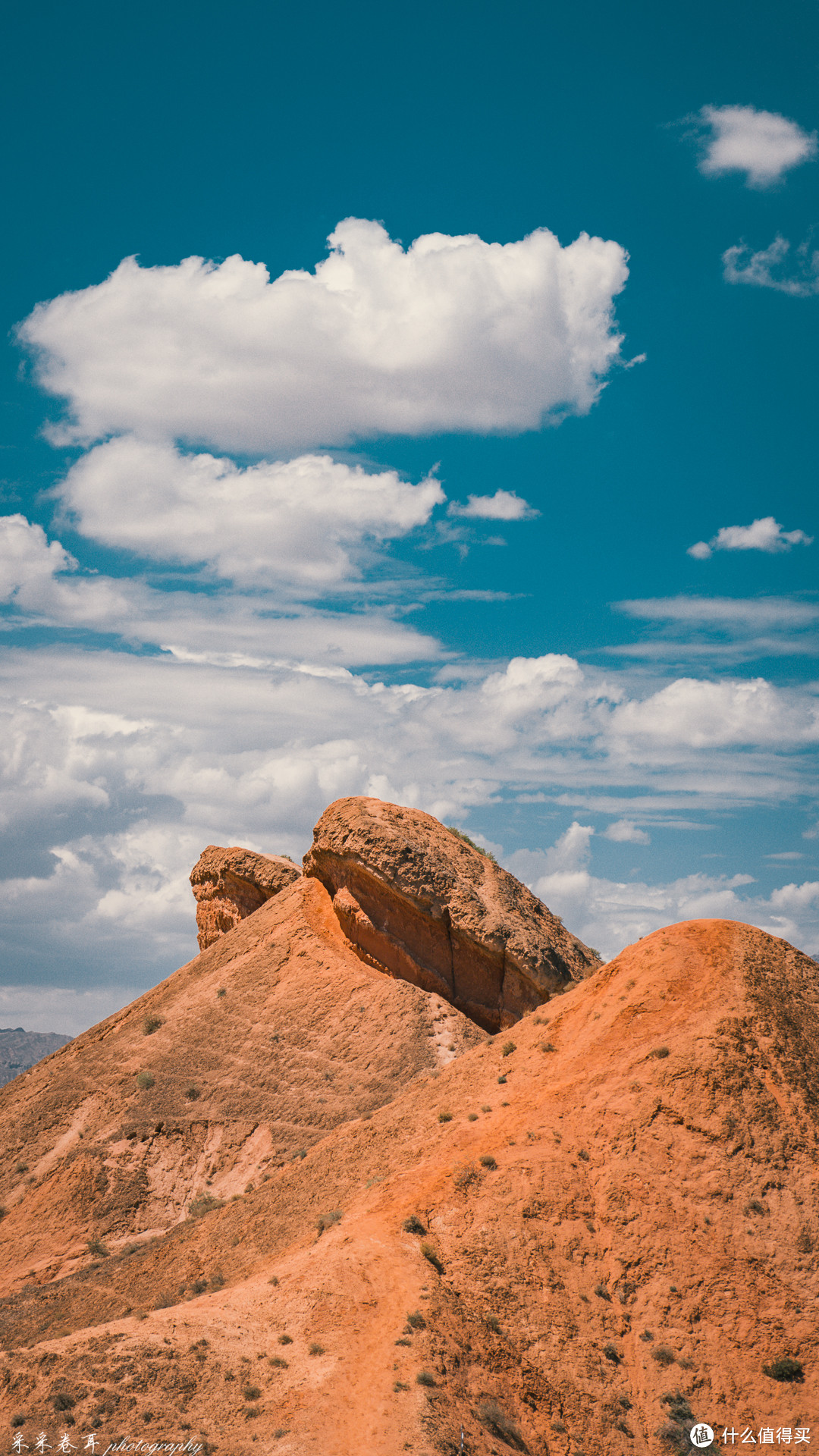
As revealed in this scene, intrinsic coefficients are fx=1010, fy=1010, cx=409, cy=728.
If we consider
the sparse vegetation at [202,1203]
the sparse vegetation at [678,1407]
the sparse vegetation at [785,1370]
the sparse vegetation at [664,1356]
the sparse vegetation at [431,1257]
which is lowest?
the sparse vegetation at [678,1407]

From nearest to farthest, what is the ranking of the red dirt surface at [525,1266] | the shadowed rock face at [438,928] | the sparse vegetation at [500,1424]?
the sparse vegetation at [500,1424]
the red dirt surface at [525,1266]
the shadowed rock face at [438,928]

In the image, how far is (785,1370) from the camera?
16078 millimetres

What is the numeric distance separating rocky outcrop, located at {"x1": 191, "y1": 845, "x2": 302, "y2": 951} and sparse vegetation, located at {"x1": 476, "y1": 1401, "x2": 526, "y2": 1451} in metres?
27.6

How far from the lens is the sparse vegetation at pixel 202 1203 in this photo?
2683cm

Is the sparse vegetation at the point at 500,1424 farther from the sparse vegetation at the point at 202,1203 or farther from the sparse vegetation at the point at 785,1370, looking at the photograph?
the sparse vegetation at the point at 202,1203

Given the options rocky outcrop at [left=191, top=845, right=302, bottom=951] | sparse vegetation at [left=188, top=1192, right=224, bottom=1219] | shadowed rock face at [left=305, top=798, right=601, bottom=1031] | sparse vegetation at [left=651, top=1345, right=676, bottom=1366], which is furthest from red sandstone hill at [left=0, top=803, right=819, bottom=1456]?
rocky outcrop at [left=191, top=845, right=302, bottom=951]

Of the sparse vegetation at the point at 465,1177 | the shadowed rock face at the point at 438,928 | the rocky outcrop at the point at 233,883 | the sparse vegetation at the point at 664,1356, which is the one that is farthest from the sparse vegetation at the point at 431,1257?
the rocky outcrop at the point at 233,883

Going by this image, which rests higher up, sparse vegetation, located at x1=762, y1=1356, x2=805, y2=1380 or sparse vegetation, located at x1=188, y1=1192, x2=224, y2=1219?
sparse vegetation, located at x1=188, y1=1192, x2=224, y2=1219

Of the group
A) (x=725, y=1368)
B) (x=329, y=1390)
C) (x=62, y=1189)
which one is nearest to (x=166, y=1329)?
(x=329, y=1390)

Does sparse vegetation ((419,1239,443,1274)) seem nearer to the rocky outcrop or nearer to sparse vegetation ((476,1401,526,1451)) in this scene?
sparse vegetation ((476,1401,526,1451))

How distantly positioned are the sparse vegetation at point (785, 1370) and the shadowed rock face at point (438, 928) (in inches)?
706

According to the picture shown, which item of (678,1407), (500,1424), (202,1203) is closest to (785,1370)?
(678,1407)

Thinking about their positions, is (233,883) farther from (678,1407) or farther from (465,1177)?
(678,1407)

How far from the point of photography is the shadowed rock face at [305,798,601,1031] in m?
34.1
